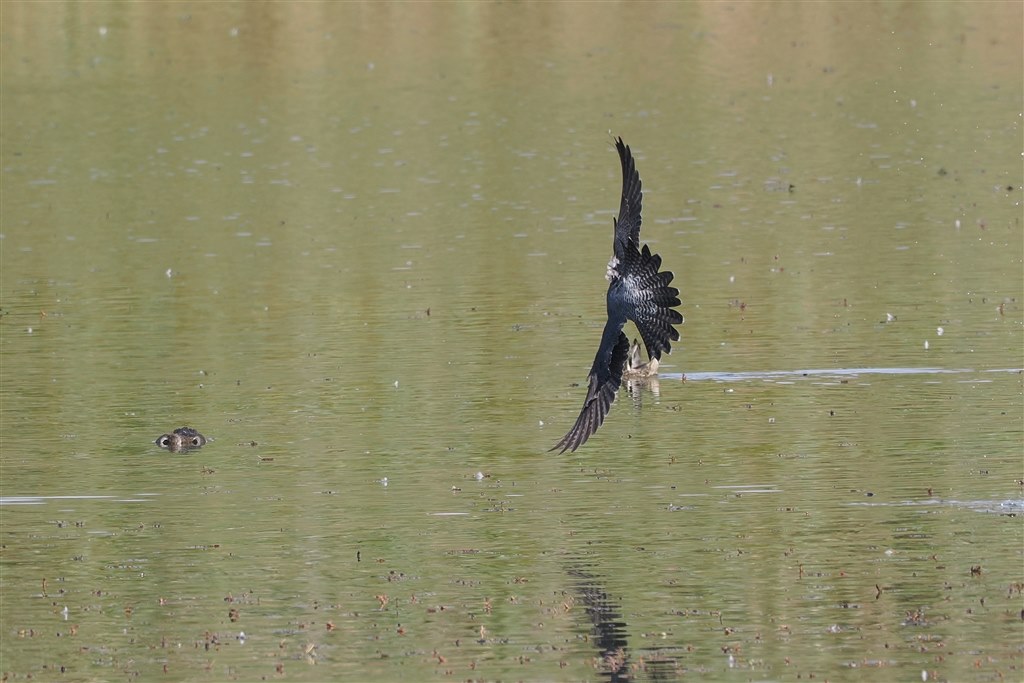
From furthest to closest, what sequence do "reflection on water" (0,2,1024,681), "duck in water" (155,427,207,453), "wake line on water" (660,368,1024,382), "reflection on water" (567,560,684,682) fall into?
"wake line on water" (660,368,1024,382) < "duck in water" (155,427,207,453) < "reflection on water" (0,2,1024,681) < "reflection on water" (567,560,684,682)

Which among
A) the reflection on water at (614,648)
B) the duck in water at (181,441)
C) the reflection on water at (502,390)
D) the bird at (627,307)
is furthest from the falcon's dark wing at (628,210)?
the duck in water at (181,441)

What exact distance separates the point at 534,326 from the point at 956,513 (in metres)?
9.96

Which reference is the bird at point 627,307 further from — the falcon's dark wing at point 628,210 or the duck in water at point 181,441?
the duck in water at point 181,441

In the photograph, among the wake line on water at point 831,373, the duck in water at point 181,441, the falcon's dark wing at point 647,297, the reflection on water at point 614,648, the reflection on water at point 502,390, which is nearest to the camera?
the reflection on water at point 614,648

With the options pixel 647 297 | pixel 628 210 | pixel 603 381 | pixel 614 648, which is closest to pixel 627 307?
pixel 647 297

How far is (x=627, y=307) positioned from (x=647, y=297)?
153mm

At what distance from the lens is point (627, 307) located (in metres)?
14.7

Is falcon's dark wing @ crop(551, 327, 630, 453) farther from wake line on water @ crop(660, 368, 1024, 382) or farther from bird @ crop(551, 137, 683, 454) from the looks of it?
wake line on water @ crop(660, 368, 1024, 382)

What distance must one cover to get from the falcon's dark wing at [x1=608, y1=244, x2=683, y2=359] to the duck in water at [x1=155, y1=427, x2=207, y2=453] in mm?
5497

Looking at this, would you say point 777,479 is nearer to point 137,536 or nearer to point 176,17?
point 137,536

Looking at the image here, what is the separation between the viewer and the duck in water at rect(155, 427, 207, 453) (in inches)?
742

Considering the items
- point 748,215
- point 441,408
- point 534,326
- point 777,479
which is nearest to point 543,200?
point 748,215

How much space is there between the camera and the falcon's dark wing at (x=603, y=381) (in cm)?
1464

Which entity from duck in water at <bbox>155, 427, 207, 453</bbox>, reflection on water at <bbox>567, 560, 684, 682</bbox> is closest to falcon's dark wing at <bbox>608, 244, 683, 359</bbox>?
reflection on water at <bbox>567, 560, 684, 682</bbox>
